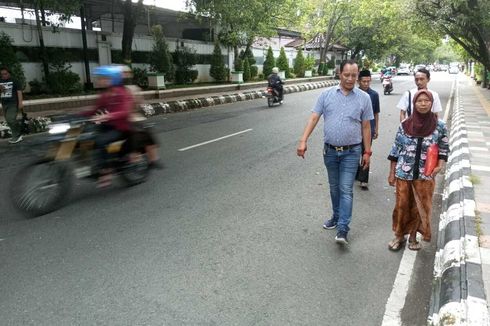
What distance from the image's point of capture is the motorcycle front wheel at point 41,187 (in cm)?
487

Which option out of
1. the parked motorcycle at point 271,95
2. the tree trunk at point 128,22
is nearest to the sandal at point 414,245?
the parked motorcycle at point 271,95

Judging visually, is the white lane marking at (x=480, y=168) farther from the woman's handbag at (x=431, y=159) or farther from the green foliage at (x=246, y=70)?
the green foliage at (x=246, y=70)

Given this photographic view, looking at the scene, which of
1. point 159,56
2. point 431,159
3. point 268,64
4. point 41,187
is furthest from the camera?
point 268,64

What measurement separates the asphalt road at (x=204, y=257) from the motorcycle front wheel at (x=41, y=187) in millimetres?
171

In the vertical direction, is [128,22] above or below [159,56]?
above

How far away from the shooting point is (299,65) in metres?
36.8

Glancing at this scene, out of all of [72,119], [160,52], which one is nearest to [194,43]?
[160,52]

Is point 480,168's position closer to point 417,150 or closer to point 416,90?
point 416,90

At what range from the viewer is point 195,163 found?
7438mm

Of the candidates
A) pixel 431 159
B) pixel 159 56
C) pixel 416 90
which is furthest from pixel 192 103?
pixel 431 159

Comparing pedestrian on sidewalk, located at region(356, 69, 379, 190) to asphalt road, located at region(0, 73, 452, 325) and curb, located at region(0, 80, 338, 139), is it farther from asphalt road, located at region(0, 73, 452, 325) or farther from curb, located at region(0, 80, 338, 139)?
curb, located at region(0, 80, 338, 139)

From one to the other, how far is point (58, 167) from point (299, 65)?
33.7 m

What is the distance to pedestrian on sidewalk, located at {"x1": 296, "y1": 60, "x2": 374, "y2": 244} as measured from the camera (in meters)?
4.05

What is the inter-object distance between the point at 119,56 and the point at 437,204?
55.6 feet
